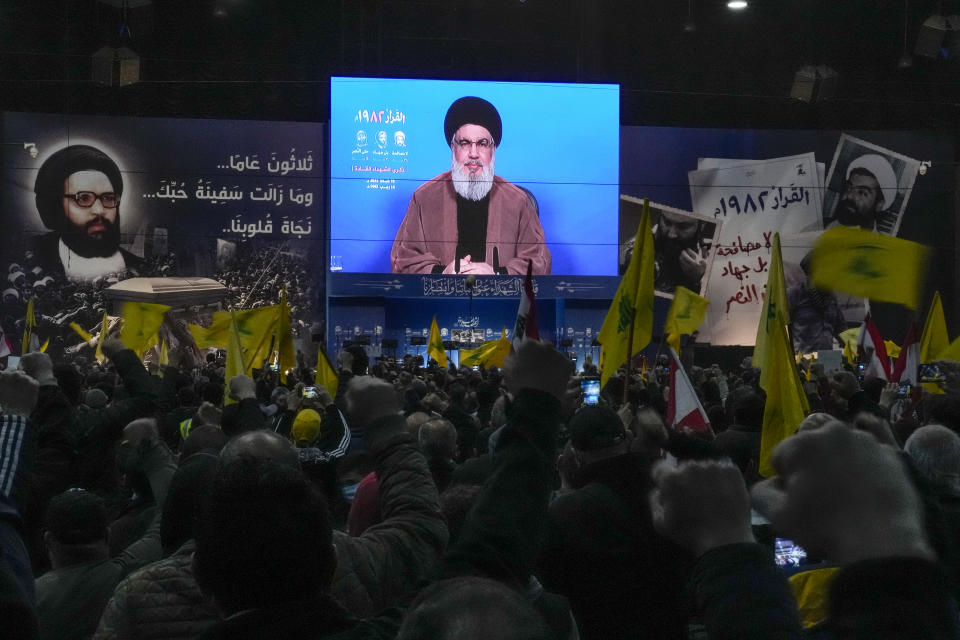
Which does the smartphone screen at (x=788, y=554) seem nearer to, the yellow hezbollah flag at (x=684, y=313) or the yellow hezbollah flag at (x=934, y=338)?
the yellow hezbollah flag at (x=934, y=338)

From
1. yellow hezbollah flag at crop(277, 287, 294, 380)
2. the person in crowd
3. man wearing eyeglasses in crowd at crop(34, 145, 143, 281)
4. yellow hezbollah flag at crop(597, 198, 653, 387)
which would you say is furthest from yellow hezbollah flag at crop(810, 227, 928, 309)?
man wearing eyeglasses in crowd at crop(34, 145, 143, 281)

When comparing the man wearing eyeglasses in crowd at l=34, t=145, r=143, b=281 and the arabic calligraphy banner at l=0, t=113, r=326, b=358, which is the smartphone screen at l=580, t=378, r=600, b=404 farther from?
the man wearing eyeglasses in crowd at l=34, t=145, r=143, b=281

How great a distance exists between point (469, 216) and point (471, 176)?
32.6 inches

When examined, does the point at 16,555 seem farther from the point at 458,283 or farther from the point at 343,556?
the point at 458,283

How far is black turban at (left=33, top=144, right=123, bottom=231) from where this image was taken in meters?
22.4

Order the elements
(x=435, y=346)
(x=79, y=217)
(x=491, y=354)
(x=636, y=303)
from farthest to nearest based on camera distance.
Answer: (x=79, y=217)
(x=435, y=346)
(x=491, y=354)
(x=636, y=303)

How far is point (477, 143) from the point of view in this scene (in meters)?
22.2

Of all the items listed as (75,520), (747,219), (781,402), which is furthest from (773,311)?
(747,219)

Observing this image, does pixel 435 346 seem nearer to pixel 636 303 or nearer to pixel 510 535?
pixel 636 303

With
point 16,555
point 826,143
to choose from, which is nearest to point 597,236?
point 826,143

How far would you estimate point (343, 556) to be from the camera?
1.77m

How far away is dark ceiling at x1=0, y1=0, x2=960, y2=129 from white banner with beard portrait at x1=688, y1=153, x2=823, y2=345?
5.32 ft

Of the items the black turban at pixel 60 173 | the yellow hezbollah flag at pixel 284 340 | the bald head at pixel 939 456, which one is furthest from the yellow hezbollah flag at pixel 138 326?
the black turban at pixel 60 173

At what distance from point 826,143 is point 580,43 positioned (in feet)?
20.4
